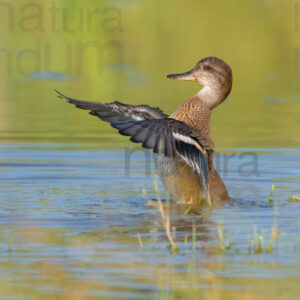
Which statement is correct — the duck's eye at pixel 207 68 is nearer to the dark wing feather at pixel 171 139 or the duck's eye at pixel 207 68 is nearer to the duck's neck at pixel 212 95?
the duck's neck at pixel 212 95

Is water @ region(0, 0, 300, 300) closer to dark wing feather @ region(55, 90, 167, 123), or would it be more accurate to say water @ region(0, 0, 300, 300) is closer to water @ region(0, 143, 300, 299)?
water @ region(0, 143, 300, 299)

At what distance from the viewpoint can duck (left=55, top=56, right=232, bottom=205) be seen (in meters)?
7.55

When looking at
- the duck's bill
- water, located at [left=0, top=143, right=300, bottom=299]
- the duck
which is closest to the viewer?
water, located at [left=0, top=143, right=300, bottom=299]

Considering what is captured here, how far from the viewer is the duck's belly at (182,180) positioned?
8.24 meters

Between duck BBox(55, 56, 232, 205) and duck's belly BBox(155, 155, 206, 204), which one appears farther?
duck's belly BBox(155, 155, 206, 204)

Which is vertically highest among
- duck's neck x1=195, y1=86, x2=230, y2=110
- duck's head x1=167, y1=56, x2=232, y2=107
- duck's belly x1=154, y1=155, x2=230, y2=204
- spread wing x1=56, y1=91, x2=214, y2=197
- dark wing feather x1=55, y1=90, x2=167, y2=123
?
duck's head x1=167, y1=56, x2=232, y2=107

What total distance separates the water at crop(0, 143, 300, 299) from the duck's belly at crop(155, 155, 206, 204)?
0.24m

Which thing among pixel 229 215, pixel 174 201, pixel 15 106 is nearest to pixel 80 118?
pixel 15 106

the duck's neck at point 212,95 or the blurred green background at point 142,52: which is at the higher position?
the blurred green background at point 142,52

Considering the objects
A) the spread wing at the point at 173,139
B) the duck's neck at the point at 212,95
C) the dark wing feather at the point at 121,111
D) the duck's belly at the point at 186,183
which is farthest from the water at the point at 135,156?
the duck's neck at the point at 212,95

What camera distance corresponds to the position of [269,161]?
10.2 metres

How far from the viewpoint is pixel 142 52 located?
60.2 ft

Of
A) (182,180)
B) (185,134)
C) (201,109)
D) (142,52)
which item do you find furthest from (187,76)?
(142,52)

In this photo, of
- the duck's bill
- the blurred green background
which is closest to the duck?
the duck's bill
